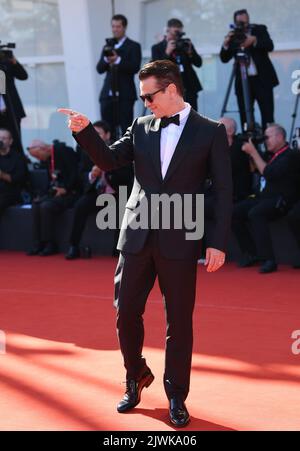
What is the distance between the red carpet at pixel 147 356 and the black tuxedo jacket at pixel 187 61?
8.76ft

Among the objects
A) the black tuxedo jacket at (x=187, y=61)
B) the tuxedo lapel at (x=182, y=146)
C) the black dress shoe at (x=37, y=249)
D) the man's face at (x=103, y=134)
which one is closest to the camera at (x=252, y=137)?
the black tuxedo jacket at (x=187, y=61)

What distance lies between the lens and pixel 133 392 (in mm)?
4301

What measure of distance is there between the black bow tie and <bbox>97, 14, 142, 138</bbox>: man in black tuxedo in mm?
6151

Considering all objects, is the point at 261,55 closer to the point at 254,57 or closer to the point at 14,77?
the point at 254,57

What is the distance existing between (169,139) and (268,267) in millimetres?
4340

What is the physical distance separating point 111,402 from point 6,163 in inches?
248

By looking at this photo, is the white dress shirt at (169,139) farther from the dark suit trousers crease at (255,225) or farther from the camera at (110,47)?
the camera at (110,47)

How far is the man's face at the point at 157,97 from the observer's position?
4.07 metres

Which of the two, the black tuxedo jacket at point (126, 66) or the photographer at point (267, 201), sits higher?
the black tuxedo jacket at point (126, 66)

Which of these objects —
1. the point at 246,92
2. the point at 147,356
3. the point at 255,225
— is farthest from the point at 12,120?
the point at 147,356

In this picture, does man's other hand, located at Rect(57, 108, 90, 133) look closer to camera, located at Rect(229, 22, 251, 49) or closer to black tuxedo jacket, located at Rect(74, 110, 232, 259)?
black tuxedo jacket, located at Rect(74, 110, 232, 259)

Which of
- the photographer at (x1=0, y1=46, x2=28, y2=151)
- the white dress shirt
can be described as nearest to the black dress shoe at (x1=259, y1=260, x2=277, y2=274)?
the photographer at (x1=0, y1=46, x2=28, y2=151)

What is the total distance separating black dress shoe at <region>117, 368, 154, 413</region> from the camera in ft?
14.0
